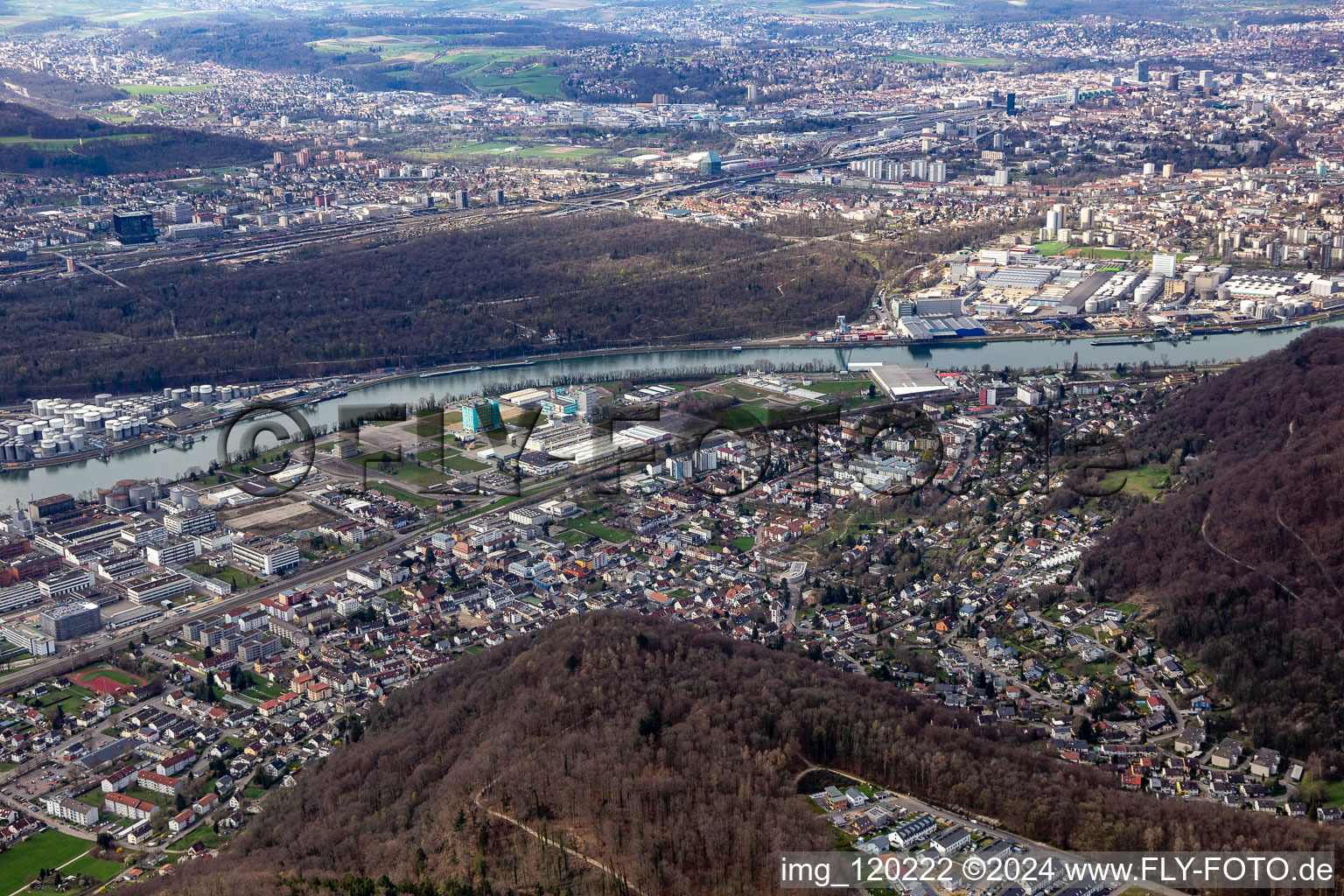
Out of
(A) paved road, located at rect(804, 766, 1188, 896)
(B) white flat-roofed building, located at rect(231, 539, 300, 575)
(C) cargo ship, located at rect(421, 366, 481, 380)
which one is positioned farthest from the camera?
(C) cargo ship, located at rect(421, 366, 481, 380)

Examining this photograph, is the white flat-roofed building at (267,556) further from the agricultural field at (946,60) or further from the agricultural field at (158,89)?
the agricultural field at (946,60)

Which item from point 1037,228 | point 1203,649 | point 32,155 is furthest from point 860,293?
point 32,155

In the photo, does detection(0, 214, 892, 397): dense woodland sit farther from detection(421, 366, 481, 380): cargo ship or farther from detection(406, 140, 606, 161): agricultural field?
detection(406, 140, 606, 161): agricultural field

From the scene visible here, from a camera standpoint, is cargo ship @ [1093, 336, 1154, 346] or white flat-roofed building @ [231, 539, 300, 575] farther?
cargo ship @ [1093, 336, 1154, 346]

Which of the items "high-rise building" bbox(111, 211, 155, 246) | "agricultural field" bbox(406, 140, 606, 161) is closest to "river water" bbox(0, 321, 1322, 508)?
"high-rise building" bbox(111, 211, 155, 246)

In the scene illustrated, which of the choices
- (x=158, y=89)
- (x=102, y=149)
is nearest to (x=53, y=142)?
(x=102, y=149)

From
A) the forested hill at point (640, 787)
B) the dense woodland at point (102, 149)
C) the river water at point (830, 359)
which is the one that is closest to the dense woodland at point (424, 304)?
the river water at point (830, 359)
